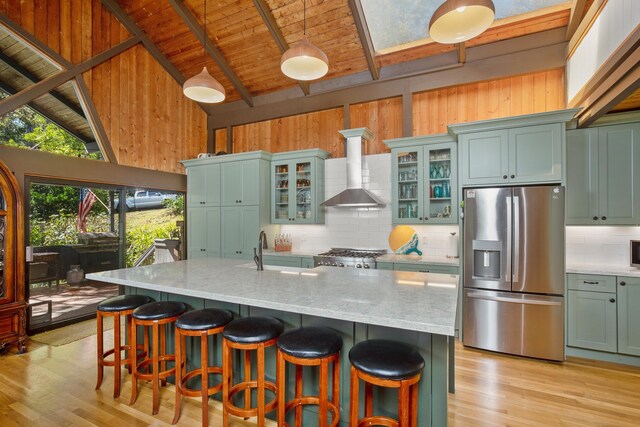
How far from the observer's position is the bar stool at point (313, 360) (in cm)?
164

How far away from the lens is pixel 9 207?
126 inches

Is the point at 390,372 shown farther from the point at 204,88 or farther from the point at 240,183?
the point at 240,183

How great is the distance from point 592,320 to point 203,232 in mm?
5185

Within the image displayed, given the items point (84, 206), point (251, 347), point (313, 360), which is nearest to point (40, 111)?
point (84, 206)

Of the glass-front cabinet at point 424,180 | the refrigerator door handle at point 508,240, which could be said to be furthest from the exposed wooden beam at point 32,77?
the refrigerator door handle at point 508,240

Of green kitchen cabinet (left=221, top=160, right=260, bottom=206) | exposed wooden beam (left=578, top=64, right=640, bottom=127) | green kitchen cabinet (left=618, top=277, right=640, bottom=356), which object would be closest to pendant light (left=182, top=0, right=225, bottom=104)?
green kitchen cabinet (left=221, top=160, right=260, bottom=206)

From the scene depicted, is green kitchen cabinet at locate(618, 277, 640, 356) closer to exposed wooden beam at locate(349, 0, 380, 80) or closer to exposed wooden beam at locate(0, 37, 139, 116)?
exposed wooden beam at locate(349, 0, 380, 80)

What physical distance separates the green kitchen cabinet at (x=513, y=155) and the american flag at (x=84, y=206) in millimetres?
4865

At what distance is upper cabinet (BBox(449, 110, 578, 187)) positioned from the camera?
314 centimetres

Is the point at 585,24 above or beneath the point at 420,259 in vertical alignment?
above

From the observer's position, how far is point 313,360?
1.63m

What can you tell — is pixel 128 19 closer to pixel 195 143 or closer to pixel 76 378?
pixel 195 143

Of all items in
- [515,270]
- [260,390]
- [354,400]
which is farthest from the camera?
[515,270]

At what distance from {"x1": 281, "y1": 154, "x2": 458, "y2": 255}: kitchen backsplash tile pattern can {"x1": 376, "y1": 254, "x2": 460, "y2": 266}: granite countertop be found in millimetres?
214
